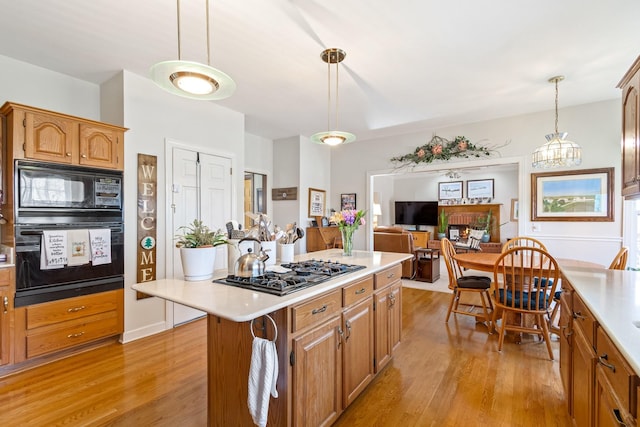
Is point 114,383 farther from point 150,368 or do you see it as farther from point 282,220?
point 282,220

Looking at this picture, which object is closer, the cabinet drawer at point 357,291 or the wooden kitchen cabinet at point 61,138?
the cabinet drawer at point 357,291

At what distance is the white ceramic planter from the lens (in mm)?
1703

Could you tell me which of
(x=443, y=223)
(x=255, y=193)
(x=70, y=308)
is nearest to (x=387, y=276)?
(x=70, y=308)

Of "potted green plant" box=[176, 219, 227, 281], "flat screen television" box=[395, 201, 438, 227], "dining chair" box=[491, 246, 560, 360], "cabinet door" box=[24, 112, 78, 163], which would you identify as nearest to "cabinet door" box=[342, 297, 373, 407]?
"potted green plant" box=[176, 219, 227, 281]

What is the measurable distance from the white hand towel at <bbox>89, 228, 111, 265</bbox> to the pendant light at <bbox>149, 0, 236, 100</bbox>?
1833mm

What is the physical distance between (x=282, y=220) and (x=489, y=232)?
6624 millimetres

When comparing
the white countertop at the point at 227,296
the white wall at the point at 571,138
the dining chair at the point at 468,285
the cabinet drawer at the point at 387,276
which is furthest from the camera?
the white wall at the point at 571,138

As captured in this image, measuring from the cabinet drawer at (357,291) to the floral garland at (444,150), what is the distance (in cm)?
339

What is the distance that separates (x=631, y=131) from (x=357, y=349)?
2.11 metres

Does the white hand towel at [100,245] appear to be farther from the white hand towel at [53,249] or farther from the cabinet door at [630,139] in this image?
the cabinet door at [630,139]

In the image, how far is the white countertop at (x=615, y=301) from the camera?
925mm

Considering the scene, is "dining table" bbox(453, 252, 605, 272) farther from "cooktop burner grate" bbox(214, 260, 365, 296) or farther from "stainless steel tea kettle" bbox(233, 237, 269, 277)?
"stainless steel tea kettle" bbox(233, 237, 269, 277)

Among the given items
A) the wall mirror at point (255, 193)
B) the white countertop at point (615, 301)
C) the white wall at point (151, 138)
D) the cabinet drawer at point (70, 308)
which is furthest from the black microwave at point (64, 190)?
the white countertop at point (615, 301)

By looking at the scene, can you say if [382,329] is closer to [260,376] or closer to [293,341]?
[293,341]
